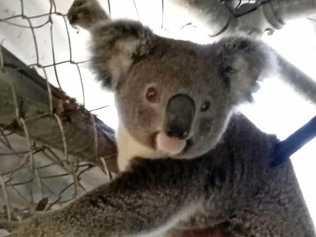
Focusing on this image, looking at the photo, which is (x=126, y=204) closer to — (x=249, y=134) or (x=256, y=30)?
(x=249, y=134)

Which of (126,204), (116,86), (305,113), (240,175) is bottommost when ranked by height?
(305,113)

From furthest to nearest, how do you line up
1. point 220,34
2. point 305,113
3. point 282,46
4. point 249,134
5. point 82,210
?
point 305,113
point 282,46
point 220,34
point 249,134
point 82,210

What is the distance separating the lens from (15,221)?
1.83 metres

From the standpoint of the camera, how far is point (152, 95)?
→ 6.08 ft

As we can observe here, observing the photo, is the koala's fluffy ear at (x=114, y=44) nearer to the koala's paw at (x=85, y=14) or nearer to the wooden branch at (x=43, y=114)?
the koala's paw at (x=85, y=14)

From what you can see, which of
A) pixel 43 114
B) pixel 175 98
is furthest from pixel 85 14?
pixel 175 98

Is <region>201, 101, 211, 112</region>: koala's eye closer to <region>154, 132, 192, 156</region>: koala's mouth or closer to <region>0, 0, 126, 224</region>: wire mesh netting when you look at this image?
<region>154, 132, 192, 156</region>: koala's mouth

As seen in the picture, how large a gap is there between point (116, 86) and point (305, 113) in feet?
3.40

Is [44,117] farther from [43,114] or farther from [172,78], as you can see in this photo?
[172,78]

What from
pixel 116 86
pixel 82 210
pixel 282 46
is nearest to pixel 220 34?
pixel 282 46

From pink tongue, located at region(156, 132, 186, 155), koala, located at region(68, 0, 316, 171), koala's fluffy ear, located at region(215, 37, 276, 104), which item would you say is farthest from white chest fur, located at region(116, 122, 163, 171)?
koala's fluffy ear, located at region(215, 37, 276, 104)

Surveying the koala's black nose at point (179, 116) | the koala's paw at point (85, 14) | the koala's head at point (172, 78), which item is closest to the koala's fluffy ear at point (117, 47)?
the koala's head at point (172, 78)

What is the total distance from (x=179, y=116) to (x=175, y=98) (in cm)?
7

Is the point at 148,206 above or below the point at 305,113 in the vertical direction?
above
